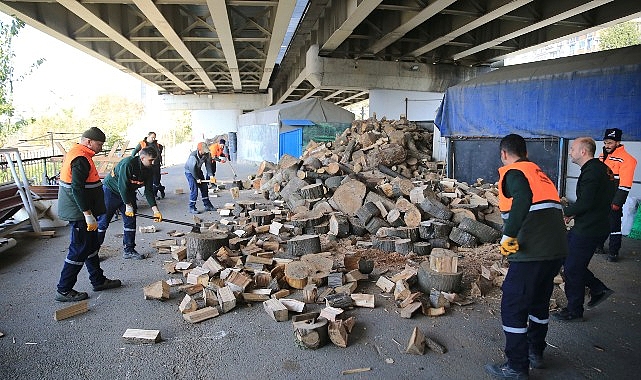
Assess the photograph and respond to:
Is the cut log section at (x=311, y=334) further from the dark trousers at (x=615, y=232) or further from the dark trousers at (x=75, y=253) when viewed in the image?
the dark trousers at (x=615, y=232)

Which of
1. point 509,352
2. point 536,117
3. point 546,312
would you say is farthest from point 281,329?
point 536,117

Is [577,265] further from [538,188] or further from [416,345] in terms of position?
[416,345]

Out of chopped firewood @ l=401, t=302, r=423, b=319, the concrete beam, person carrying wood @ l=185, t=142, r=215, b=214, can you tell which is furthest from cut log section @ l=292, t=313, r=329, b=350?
the concrete beam

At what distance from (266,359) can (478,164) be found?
826 centimetres

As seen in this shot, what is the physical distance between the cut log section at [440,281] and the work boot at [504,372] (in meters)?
1.36

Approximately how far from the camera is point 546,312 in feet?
10.4

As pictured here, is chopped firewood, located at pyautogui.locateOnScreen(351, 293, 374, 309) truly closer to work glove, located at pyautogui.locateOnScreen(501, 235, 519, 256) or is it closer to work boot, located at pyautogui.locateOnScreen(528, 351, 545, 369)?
work boot, located at pyautogui.locateOnScreen(528, 351, 545, 369)

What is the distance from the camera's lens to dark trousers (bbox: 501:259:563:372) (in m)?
2.98

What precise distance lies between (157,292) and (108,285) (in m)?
0.82

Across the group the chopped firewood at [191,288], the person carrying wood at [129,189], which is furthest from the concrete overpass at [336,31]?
the chopped firewood at [191,288]

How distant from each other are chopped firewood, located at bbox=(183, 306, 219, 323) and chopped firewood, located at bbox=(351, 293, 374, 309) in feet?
4.61

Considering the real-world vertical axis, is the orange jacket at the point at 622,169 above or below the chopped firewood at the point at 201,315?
above

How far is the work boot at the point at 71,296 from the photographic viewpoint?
4.61 m

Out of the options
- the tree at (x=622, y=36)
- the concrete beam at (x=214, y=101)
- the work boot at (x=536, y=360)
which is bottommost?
the work boot at (x=536, y=360)
